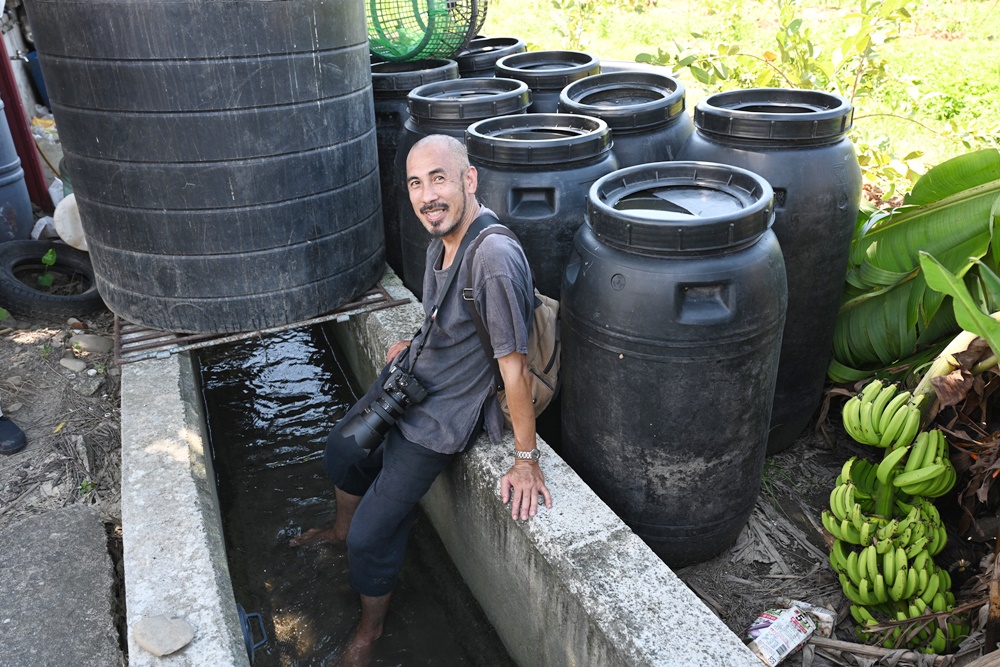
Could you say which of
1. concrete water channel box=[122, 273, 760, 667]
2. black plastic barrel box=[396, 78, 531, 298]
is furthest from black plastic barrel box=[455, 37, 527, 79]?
concrete water channel box=[122, 273, 760, 667]

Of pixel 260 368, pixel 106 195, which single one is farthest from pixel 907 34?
pixel 106 195

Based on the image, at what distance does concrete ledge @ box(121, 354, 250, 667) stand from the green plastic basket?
268 cm

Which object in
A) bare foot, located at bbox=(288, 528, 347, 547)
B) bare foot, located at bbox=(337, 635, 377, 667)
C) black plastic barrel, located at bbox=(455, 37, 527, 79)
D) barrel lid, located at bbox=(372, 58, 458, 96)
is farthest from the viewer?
black plastic barrel, located at bbox=(455, 37, 527, 79)

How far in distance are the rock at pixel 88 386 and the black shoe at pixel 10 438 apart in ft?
1.32

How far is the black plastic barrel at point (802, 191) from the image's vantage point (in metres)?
3.21

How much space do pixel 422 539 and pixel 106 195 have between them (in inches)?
86.8

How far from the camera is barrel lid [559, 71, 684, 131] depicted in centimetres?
378

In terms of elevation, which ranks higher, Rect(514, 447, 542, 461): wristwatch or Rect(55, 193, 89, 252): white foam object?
Rect(514, 447, 542, 461): wristwatch

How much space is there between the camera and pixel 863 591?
2717mm

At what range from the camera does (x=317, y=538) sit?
3.63 m

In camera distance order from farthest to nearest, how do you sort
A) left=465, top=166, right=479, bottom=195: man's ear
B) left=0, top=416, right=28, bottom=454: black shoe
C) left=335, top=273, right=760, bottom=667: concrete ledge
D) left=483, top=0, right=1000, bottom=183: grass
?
1. left=483, top=0, right=1000, bottom=183: grass
2. left=0, top=416, right=28, bottom=454: black shoe
3. left=465, top=166, right=479, bottom=195: man's ear
4. left=335, top=273, right=760, bottom=667: concrete ledge

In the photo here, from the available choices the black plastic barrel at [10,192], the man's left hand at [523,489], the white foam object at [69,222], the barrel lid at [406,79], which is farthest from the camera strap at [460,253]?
the black plastic barrel at [10,192]

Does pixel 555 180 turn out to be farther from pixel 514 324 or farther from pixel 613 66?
pixel 613 66

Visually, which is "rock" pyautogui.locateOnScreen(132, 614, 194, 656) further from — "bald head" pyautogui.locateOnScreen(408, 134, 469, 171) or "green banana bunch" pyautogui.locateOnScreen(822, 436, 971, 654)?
"green banana bunch" pyautogui.locateOnScreen(822, 436, 971, 654)
